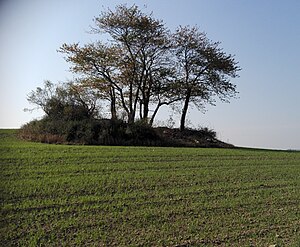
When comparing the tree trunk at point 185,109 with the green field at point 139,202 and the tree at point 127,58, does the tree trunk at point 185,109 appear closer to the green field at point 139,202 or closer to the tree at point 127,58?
the tree at point 127,58

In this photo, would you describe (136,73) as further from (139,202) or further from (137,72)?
(139,202)

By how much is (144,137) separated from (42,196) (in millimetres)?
12807

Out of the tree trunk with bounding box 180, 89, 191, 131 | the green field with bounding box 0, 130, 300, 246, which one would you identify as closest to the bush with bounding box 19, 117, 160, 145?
the green field with bounding box 0, 130, 300, 246

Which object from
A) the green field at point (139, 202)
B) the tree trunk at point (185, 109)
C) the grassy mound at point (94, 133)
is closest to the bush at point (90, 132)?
the grassy mound at point (94, 133)

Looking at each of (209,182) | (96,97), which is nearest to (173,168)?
(209,182)

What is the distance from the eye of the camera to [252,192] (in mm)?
9836

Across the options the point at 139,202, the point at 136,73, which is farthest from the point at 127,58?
the point at 139,202

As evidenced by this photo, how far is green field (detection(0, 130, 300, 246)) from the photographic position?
6.33 m

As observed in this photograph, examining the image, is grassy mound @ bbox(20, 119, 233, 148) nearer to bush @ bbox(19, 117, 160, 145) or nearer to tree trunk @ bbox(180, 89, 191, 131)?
bush @ bbox(19, 117, 160, 145)

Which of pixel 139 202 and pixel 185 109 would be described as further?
pixel 185 109

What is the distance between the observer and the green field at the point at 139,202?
20.8 ft

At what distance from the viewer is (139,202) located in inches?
322

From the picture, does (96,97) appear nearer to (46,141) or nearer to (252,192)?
(46,141)

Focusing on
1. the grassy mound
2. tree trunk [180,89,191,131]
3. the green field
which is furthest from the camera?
tree trunk [180,89,191,131]
